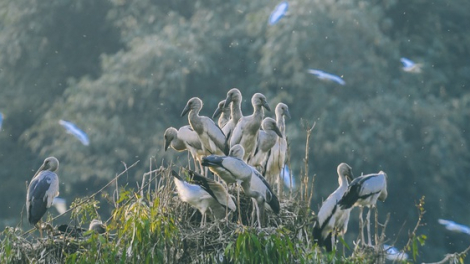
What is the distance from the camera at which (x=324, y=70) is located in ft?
60.7

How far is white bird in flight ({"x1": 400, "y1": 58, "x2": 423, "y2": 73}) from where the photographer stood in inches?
714

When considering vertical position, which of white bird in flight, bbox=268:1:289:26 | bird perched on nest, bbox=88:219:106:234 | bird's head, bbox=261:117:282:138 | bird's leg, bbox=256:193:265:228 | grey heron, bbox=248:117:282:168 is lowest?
white bird in flight, bbox=268:1:289:26

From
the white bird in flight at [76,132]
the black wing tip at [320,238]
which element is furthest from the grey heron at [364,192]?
the white bird in flight at [76,132]

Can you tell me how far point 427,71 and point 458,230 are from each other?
2750 mm

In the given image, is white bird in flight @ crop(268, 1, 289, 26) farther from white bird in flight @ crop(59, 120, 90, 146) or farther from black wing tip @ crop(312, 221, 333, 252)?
black wing tip @ crop(312, 221, 333, 252)

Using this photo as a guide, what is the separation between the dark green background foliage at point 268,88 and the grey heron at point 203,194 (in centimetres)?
760

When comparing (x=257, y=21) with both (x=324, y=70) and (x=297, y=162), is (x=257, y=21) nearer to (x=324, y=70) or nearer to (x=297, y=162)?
(x=324, y=70)

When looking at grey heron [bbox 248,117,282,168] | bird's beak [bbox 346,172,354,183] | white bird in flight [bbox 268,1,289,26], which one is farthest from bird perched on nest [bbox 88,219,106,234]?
white bird in flight [bbox 268,1,289,26]

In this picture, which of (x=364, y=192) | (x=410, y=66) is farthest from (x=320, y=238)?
(x=410, y=66)

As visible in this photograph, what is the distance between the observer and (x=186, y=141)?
37.8ft

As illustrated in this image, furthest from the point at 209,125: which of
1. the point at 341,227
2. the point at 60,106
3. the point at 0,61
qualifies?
the point at 0,61

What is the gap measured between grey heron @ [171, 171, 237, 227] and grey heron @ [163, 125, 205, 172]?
1.73m

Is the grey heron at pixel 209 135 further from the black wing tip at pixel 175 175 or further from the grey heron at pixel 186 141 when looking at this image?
the black wing tip at pixel 175 175

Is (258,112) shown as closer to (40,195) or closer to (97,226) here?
(97,226)
